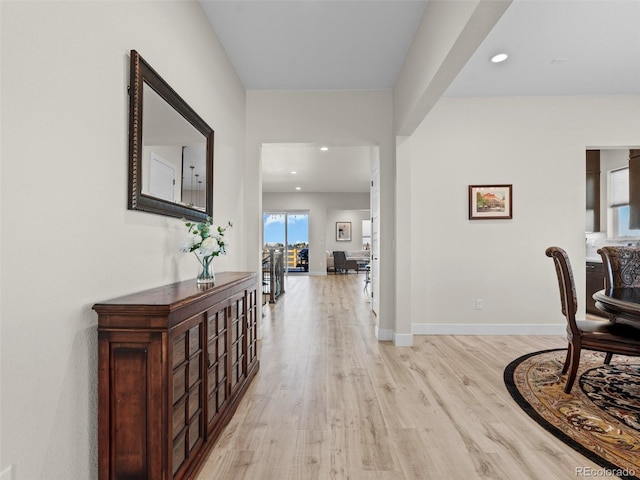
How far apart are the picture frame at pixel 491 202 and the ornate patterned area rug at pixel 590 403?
1666 mm

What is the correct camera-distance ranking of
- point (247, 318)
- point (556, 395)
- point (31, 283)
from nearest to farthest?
1. point (31, 283)
2. point (556, 395)
3. point (247, 318)

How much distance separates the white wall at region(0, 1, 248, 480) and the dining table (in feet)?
9.15

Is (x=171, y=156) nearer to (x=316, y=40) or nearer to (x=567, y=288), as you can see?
(x=316, y=40)

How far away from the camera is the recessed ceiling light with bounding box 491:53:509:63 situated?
323 centimetres

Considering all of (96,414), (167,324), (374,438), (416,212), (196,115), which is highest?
(196,115)

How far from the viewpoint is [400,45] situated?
308 cm

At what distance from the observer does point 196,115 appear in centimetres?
246

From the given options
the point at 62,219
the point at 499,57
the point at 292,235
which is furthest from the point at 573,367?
the point at 292,235

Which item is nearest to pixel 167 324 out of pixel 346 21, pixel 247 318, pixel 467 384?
pixel 247 318

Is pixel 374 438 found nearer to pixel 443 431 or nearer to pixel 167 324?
pixel 443 431

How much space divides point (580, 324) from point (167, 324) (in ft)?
9.79

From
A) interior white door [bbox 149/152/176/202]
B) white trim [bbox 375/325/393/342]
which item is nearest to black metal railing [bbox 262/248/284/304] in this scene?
white trim [bbox 375/325/393/342]

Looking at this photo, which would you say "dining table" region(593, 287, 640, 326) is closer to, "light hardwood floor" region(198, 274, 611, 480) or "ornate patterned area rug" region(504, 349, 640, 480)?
"ornate patterned area rug" region(504, 349, 640, 480)

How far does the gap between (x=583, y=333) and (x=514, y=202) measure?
2.09m
